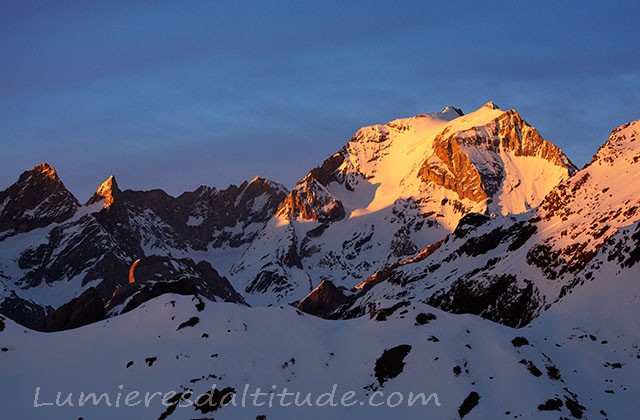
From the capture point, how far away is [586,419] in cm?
6900

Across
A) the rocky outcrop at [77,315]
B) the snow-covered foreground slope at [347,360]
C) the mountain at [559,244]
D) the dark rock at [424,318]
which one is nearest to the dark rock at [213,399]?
the snow-covered foreground slope at [347,360]

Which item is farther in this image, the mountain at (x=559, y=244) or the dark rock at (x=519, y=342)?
the mountain at (x=559, y=244)

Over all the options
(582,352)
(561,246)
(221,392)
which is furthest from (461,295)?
(221,392)

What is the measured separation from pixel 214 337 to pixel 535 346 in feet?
93.6

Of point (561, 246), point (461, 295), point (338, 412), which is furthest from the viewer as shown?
point (461, 295)

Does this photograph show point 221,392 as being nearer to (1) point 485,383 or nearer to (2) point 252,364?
(2) point 252,364

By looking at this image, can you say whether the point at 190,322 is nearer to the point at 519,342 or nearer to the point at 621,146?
the point at 519,342

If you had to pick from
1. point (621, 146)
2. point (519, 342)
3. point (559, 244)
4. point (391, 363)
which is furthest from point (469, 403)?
point (621, 146)

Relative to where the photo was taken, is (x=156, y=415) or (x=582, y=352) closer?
(x=156, y=415)

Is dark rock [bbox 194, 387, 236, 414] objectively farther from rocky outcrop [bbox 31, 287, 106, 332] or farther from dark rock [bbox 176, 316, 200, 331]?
rocky outcrop [bbox 31, 287, 106, 332]

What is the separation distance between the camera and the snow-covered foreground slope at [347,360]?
242 ft

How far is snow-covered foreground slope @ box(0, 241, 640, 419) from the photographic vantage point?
73812 millimetres

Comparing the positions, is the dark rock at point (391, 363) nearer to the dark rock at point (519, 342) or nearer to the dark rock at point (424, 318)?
the dark rock at point (424, 318)

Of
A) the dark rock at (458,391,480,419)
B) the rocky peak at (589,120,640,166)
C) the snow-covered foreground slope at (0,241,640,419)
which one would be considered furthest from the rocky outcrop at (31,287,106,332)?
the dark rock at (458,391,480,419)
